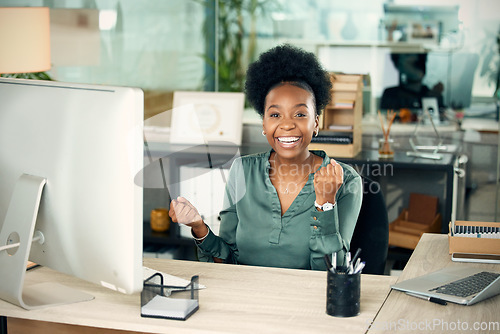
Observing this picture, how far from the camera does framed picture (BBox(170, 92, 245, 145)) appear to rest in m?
4.22

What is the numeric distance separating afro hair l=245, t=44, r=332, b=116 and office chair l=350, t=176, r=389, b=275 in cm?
36

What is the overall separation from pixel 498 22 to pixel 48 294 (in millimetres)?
3658

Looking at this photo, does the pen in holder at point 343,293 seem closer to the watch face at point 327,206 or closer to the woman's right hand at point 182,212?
the watch face at point 327,206

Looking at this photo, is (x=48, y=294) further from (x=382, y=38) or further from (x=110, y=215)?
(x=382, y=38)

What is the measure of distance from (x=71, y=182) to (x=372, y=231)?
112cm

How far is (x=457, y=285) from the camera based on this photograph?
1.78 m

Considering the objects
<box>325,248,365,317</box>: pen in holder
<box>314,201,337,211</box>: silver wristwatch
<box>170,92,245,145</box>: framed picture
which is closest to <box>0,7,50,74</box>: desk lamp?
<box>170,92,245,145</box>: framed picture

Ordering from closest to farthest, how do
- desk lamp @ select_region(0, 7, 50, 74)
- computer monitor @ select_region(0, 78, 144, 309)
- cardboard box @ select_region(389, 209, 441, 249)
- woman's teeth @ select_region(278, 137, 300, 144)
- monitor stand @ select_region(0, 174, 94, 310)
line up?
1. computer monitor @ select_region(0, 78, 144, 309)
2. monitor stand @ select_region(0, 174, 94, 310)
3. woman's teeth @ select_region(278, 137, 300, 144)
4. desk lamp @ select_region(0, 7, 50, 74)
5. cardboard box @ select_region(389, 209, 441, 249)

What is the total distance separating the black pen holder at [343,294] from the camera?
160cm

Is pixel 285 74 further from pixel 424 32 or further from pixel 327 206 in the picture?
pixel 424 32

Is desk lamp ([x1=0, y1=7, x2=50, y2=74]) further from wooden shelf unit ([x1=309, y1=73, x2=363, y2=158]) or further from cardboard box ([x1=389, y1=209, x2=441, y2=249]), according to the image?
cardboard box ([x1=389, y1=209, x2=441, y2=249])

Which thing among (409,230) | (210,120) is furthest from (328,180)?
(210,120)

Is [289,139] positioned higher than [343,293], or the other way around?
[289,139]

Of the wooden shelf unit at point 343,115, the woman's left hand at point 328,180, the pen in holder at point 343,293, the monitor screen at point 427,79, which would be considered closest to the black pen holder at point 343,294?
the pen in holder at point 343,293
